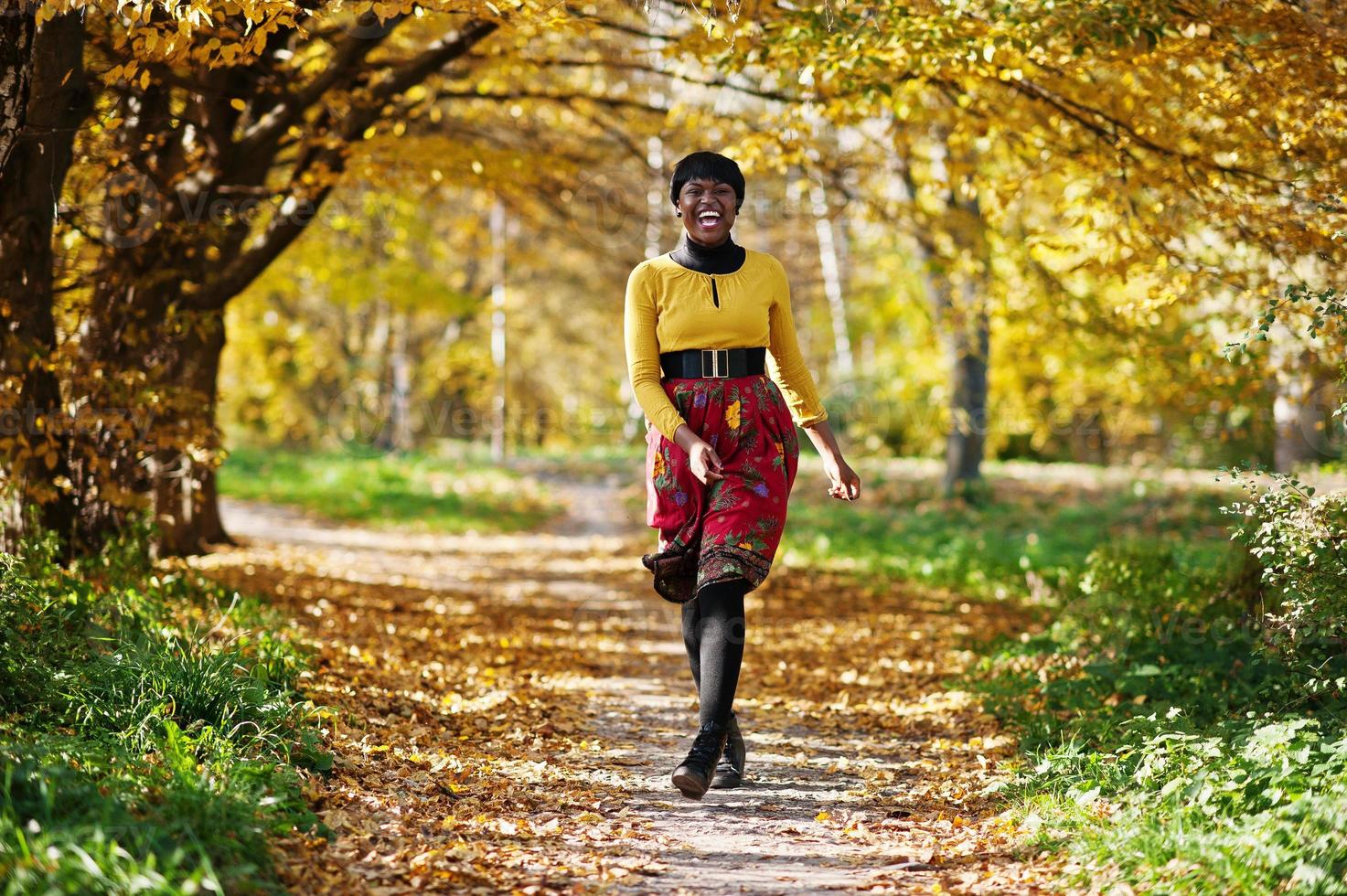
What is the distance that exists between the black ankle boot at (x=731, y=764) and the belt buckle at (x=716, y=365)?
1217 millimetres

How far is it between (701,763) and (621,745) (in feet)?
3.74

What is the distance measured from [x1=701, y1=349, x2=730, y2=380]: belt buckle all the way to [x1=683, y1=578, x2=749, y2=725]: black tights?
2.33ft

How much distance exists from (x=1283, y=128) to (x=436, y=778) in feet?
16.3

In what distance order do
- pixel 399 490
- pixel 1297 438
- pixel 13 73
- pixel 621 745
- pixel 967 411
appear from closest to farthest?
pixel 13 73
pixel 621 745
pixel 1297 438
pixel 967 411
pixel 399 490

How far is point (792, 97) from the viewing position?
762cm

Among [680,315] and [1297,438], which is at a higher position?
[680,315]

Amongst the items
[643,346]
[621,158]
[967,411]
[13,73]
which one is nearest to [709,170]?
[643,346]

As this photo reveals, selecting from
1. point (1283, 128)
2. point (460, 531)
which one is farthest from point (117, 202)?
point (460, 531)

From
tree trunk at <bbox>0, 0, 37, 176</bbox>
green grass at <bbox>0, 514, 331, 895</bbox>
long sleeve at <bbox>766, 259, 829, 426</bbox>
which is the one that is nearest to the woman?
long sleeve at <bbox>766, 259, 829, 426</bbox>

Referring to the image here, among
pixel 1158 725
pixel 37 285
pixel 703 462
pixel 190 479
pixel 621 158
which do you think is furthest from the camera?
pixel 621 158

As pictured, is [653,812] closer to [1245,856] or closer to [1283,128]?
[1245,856]

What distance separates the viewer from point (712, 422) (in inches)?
159

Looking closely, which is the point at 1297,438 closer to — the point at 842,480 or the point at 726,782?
the point at 842,480

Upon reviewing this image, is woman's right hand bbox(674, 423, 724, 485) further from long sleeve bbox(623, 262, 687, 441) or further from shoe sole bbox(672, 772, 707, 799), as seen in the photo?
shoe sole bbox(672, 772, 707, 799)
